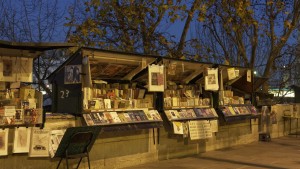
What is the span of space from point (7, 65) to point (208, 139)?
21.0 ft

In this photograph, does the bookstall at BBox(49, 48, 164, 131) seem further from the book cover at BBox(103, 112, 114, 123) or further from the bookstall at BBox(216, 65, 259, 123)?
the bookstall at BBox(216, 65, 259, 123)

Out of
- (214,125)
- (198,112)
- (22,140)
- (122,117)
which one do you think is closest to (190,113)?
(198,112)

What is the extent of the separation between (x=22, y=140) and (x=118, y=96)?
288cm

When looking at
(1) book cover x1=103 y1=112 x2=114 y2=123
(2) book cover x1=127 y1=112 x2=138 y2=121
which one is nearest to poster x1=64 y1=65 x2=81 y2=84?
(1) book cover x1=103 y1=112 x2=114 y2=123

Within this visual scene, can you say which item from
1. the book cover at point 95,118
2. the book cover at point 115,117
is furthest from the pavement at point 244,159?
the book cover at point 95,118

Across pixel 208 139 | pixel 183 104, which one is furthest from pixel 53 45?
pixel 208 139

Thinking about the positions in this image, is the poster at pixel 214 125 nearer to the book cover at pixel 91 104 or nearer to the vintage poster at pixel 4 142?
the book cover at pixel 91 104

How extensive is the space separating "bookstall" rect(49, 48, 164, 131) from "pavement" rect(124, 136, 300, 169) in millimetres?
1163

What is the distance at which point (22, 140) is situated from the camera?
7.36 m

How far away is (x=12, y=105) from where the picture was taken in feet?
24.3

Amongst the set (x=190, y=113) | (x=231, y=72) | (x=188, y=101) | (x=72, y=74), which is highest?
(x=231, y=72)

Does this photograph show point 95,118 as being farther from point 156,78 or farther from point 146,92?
point 146,92

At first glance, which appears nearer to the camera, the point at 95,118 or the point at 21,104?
the point at 21,104

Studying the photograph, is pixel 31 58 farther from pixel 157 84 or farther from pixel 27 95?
pixel 157 84
